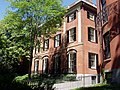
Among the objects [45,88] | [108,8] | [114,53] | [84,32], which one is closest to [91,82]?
[84,32]

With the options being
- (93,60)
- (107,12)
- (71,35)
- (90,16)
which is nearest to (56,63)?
→ (71,35)

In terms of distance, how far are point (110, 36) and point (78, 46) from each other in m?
8.18

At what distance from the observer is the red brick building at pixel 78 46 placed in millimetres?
26688

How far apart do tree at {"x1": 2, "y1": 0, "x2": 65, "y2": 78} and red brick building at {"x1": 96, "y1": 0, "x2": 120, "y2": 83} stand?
672cm

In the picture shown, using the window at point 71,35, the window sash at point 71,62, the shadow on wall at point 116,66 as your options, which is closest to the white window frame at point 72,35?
the window at point 71,35

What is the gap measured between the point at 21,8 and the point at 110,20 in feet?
40.9

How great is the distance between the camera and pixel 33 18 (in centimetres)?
2811

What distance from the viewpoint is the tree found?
1075 inches

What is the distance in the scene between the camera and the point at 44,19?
28.3 m

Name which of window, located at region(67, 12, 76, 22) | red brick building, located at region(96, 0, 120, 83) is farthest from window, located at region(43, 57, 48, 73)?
red brick building, located at region(96, 0, 120, 83)

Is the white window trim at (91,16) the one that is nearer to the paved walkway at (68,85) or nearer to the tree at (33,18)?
the tree at (33,18)

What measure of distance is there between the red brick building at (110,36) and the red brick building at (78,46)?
183 inches

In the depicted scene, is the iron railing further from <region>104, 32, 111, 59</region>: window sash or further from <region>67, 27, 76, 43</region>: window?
<region>67, 27, 76, 43</region>: window

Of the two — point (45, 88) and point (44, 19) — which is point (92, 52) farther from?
point (45, 88)
